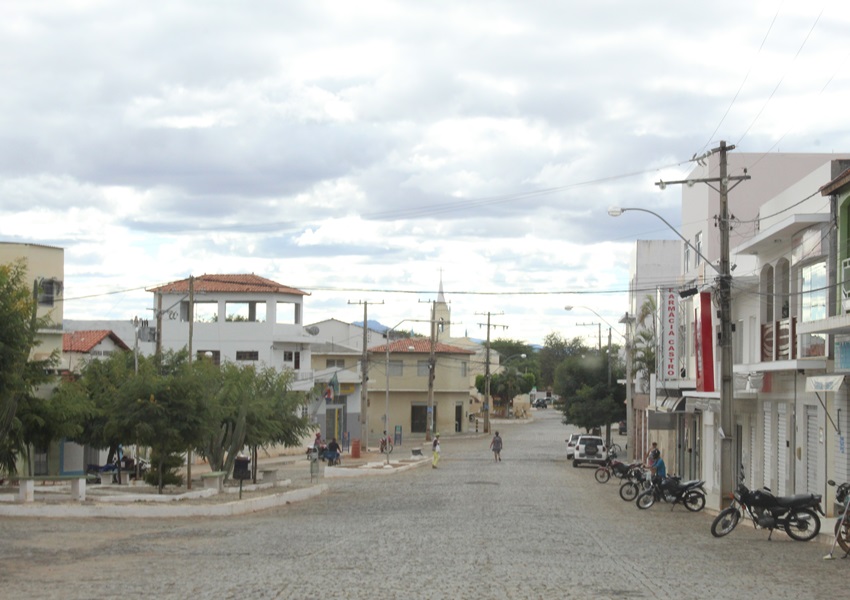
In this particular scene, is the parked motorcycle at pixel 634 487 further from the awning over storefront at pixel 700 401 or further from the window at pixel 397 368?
the window at pixel 397 368

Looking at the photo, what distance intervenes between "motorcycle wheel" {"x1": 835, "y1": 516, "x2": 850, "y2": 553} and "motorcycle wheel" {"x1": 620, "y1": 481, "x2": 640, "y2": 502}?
52.7 feet

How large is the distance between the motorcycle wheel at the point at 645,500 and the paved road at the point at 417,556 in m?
0.59

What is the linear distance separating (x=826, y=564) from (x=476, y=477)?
28422 mm

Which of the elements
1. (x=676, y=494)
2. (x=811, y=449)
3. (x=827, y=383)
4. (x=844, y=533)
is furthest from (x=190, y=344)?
(x=844, y=533)

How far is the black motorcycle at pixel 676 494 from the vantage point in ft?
99.7

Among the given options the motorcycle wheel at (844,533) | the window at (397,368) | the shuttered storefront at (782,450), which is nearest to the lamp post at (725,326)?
the shuttered storefront at (782,450)

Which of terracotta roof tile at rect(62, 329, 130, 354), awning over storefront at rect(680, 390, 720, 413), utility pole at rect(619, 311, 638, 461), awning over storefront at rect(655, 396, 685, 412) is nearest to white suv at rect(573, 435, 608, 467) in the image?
utility pole at rect(619, 311, 638, 461)

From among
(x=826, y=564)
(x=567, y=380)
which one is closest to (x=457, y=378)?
(x=567, y=380)

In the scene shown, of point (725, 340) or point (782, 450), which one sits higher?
point (725, 340)

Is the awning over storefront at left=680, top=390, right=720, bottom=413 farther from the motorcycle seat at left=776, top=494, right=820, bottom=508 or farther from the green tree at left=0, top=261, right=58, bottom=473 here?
the green tree at left=0, top=261, right=58, bottom=473

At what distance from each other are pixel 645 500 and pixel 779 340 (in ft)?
20.2

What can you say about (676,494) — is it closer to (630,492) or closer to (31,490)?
(630,492)

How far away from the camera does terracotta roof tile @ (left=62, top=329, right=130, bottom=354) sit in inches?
1919

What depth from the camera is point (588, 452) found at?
186 feet
